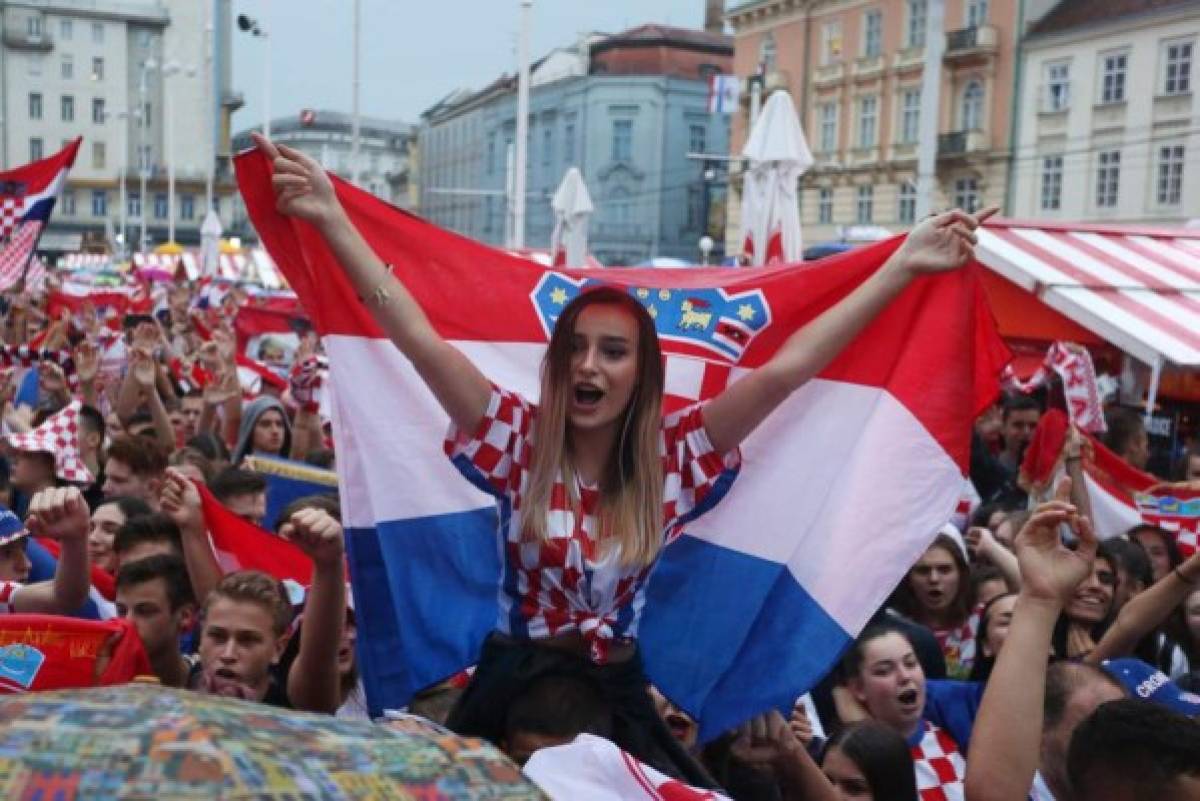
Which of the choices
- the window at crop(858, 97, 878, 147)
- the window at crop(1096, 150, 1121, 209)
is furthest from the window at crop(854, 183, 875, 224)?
the window at crop(1096, 150, 1121, 209)

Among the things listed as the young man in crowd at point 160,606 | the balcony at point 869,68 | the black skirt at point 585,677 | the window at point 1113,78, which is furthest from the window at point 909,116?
the black skirt at point 585,677

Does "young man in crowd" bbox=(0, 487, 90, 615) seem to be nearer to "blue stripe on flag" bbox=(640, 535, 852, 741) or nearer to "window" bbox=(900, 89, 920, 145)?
"blue stripe on flag" bbox=(640, 535, 852, 741)

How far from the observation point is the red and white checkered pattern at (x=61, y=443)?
6.85 meters

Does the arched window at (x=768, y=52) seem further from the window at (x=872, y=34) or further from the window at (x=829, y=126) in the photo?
the window at (x=872, y=34)

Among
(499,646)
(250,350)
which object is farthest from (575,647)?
(250,350)

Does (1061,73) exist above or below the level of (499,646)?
above

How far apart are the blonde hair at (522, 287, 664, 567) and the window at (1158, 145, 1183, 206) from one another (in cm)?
3596

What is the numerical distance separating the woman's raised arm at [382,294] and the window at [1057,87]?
130 feet

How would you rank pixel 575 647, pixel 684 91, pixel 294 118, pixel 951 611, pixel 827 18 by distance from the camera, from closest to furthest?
pixel 575 647
pixel 951 611
pixel 827 18
pixel 684 91
pixel 294 118

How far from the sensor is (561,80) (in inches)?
2675

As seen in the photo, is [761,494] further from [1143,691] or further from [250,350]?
[250,350]

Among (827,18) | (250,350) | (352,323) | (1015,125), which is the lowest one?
(250,350)

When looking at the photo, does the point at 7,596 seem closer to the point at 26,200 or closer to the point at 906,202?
the point at 26,200

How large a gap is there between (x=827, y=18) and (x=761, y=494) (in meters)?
47.9
